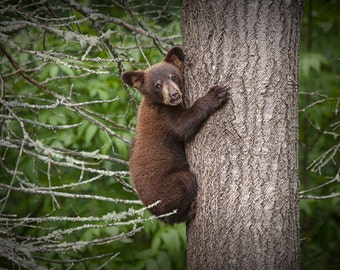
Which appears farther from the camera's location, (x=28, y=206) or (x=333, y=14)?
(x=333, y=14)

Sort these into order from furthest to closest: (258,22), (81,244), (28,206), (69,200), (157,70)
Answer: (28,206), (69,200), (157,70), (258,22), (81,244)

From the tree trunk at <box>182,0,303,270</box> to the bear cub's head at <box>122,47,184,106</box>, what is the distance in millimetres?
818

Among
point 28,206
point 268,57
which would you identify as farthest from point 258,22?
point 28,206

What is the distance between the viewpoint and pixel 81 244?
261 centimetres

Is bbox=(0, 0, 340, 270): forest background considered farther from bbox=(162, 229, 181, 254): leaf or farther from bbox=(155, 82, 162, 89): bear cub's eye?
bbox=(155, 82, 162, 89): bear cub's eye

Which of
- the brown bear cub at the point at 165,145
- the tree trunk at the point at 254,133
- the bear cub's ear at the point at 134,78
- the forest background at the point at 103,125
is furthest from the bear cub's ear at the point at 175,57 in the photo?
the tree trunk at the point at 254,133

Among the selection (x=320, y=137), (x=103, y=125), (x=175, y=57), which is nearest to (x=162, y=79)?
(x=175, y=57)

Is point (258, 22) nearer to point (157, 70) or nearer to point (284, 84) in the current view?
point (284, 84)

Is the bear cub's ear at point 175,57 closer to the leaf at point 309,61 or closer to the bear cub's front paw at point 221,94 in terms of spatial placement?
the bear cub's front paw at point 221,94

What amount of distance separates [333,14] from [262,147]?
489 cm

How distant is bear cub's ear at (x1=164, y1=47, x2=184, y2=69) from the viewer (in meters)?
Answer: 4.30

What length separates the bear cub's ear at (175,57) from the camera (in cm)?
430

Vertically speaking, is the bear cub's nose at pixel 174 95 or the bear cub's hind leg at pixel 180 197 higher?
the bear cub's nose at pixel 174 95

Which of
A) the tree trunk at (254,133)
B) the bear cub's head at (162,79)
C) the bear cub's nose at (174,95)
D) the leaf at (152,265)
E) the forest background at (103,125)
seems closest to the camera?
the tree trunk at (254,133)
